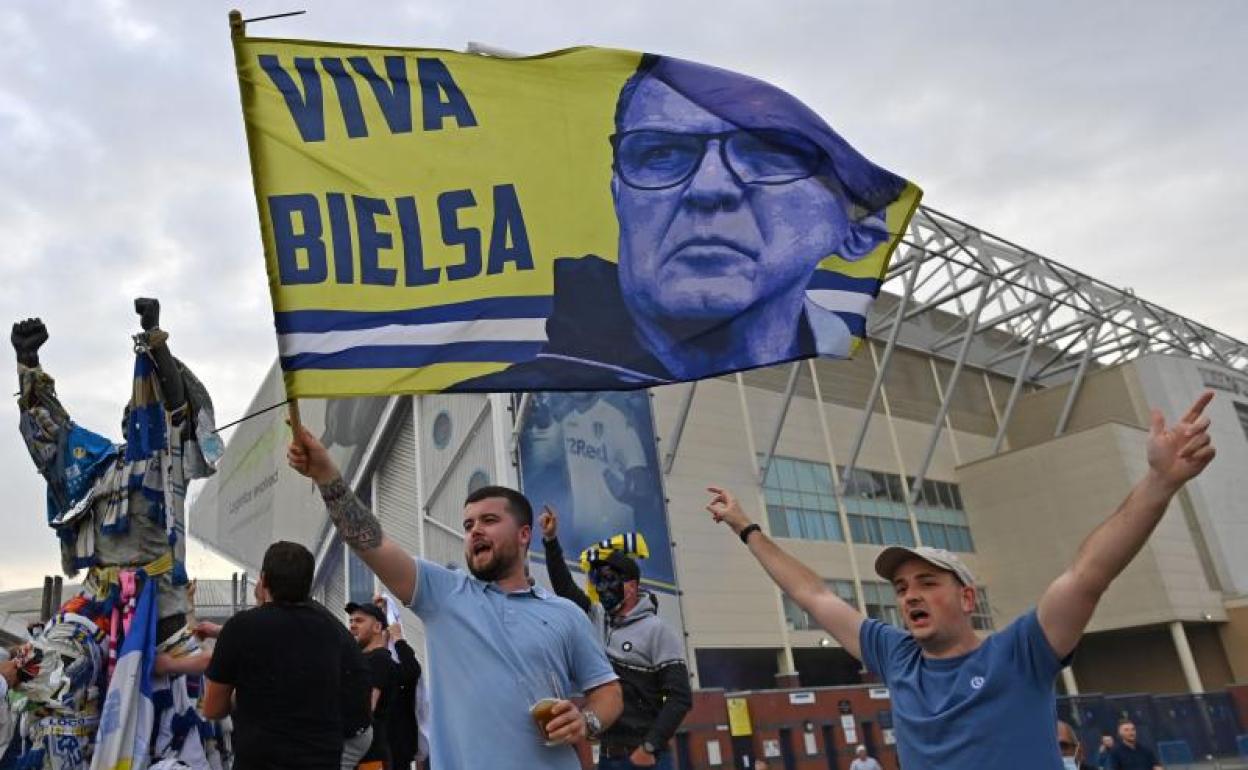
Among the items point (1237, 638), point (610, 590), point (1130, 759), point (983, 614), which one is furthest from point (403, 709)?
point (1237, 638)

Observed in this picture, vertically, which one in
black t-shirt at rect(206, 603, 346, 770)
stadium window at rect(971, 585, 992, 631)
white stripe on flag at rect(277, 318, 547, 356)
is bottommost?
black t-shirt at rect(206, 603, 346, 770)

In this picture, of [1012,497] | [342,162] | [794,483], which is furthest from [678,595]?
→ [342,162]

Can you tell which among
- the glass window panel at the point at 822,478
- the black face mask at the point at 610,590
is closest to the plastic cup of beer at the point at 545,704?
the black face mask at the point at 610,590

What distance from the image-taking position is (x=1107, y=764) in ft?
34.6

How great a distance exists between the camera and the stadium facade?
23172 millimetres

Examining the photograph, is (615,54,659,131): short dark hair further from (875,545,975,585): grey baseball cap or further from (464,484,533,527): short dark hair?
(875,545,975,585): grey baseball cap

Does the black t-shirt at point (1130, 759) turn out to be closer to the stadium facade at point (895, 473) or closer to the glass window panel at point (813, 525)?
the stadium facade at point (895, 473)

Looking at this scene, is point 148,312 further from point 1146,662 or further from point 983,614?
point 1146,662

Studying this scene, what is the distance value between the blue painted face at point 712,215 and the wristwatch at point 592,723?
203cm

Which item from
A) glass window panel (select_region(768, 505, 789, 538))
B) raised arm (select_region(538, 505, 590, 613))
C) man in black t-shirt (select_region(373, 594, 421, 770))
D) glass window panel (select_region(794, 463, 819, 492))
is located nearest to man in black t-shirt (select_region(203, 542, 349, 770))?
man in black t-shirt (select_region(373, 594, 421, 770))

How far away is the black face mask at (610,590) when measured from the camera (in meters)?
5.05

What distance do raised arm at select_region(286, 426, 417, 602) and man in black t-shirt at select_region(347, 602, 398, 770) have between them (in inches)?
77.3

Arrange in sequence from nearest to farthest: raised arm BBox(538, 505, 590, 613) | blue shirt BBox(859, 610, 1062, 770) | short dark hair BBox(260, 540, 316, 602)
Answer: blue shirt BBox(859, 610, 1062, 770)
short dark hair BBox(260, 540, 316, 602)
raised arm BBox(538, 505, 590, 613)

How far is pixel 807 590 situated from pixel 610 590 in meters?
1.83
